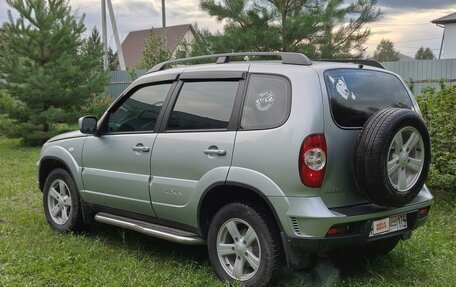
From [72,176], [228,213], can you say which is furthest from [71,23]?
[228,213]

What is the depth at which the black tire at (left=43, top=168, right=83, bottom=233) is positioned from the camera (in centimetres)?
534

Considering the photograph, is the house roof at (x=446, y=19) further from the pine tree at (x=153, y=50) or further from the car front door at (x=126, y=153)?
the car front door at (x=126, y=153)

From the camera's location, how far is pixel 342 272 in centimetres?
425

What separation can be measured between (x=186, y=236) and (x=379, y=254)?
174 cm

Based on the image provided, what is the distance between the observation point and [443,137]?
6.20 m

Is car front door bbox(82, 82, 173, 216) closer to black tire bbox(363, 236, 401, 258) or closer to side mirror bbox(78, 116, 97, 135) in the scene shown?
side mirror bbox(78, 116, 97, 135)

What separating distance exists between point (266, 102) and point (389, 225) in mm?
1277

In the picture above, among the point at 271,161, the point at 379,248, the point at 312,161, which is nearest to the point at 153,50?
the point at 379,248

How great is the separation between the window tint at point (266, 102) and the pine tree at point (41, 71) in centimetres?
1050

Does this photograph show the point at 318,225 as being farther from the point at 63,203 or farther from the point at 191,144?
the point at 63,203

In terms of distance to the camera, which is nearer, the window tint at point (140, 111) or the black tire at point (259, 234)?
the black tire at point (259, 234)

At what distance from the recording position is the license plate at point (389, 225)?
3647 millimetres

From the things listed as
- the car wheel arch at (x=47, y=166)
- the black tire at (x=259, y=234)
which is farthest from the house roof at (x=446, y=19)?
the black tire at (x=259, y=234)

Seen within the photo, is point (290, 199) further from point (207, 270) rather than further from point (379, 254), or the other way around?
point (379, 254)
